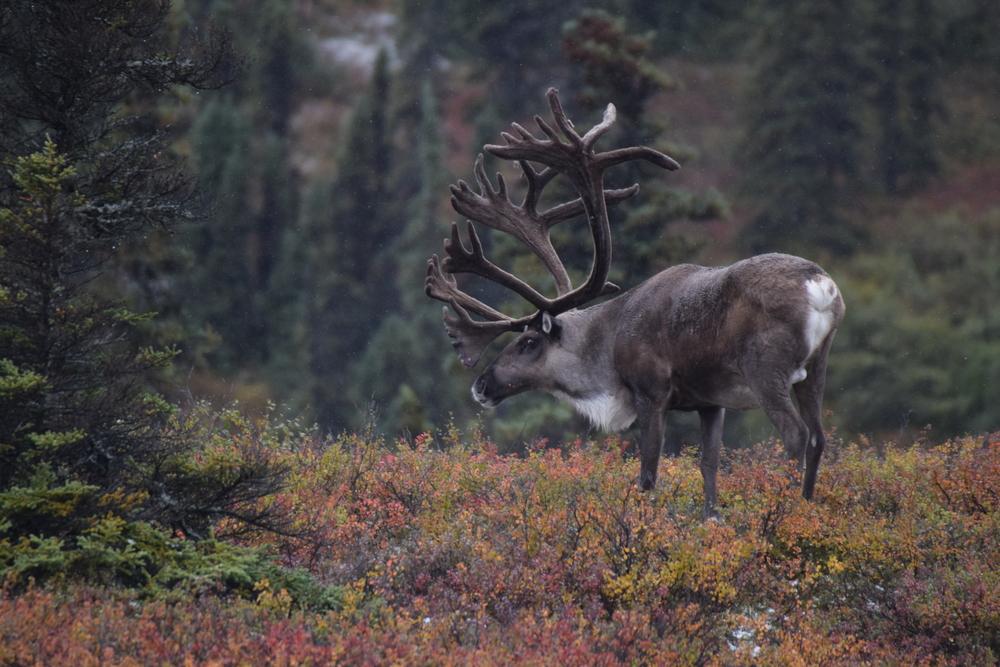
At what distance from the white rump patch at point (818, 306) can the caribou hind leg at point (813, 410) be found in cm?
24

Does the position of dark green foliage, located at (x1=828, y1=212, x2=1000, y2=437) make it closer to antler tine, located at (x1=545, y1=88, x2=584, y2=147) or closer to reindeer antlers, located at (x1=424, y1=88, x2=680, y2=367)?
reindeer antlers, located at (x1=424, y1=88, x2=680, y2=367)

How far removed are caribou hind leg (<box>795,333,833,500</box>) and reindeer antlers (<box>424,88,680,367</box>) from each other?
197cm

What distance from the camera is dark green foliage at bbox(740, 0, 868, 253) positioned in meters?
44.4

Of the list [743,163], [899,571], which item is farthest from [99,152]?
[743,163]

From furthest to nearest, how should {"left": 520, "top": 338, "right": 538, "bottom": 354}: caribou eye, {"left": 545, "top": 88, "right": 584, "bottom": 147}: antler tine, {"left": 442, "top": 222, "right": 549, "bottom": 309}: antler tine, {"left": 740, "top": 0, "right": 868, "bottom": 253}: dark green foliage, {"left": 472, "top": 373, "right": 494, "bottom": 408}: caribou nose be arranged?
{"left": 740, "top": 0, "right": 868, "bottom": 253}: dark green foliage
{"left": 472, "top": 373, "right": 494, "bottom": 408}: caribou nose
{"left": 520, "top": 338, "right": 538, "bottom": 354}: caribou eye
{"left": 442, "top": 222, "right": 549, "bottom": 309}: antler tine
{"left": 545, "top": 88, "right": 584, "bottom": 147}: antler tine

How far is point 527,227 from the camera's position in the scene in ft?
39.8

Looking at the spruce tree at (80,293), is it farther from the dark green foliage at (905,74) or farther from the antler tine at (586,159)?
the dark green foliage at (905,74)

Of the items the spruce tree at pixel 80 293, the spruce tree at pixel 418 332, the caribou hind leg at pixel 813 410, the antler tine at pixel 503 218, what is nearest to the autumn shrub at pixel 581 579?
the caribou hind leg at pixel 813 410

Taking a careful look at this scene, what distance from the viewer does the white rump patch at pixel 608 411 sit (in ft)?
35.1

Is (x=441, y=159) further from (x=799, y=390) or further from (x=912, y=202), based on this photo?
(x=799, y=390)

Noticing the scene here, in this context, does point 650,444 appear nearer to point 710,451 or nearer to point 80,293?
point 710,451

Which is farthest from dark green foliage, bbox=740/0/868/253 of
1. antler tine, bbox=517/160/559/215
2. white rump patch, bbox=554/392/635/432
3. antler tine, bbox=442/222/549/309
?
white rump patch, bbox=554/392/635/432

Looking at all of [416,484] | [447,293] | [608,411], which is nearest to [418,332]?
[447,293]

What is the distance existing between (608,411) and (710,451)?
103 cm
